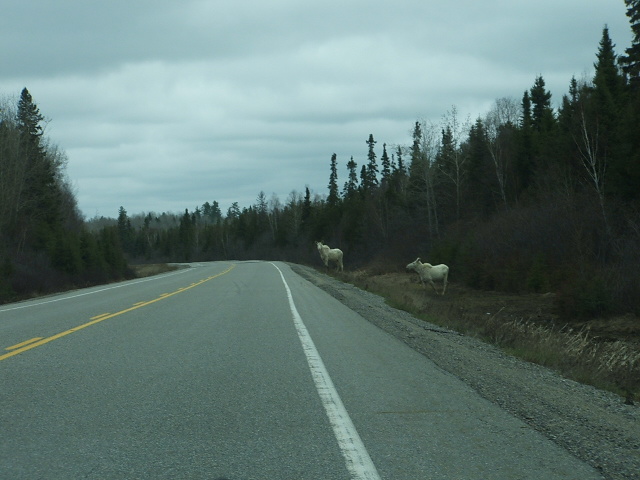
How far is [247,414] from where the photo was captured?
6.36 m

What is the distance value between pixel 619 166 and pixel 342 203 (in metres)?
79.9

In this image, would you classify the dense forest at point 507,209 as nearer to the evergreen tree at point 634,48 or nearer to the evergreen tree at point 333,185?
the evergreen tree at point 634,48

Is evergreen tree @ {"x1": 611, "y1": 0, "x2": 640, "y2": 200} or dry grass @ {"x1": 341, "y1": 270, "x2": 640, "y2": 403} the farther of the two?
evergreen tree @ {"x1": 611, "y1": 0, "x2": 640, "y2": 200}

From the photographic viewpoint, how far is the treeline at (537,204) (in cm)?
2577

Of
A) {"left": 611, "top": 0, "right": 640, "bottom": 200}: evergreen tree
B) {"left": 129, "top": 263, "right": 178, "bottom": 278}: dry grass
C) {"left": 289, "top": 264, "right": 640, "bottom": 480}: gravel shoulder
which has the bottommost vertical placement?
{"left": 289, "top": 264, "right": 640, "bottom": 480}: gravel shoulder

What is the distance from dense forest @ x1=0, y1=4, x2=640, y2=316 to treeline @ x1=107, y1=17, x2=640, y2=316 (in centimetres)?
9

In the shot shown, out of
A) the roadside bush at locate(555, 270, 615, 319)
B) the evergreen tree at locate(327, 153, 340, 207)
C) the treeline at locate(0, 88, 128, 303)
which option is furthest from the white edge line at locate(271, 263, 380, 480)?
the evergreen tree at locate(327, 153, 340, 207)

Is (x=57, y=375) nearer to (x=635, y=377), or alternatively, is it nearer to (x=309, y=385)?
(x=309, y=385)

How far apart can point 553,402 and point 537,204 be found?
1271 inches

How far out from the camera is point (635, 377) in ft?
35.2

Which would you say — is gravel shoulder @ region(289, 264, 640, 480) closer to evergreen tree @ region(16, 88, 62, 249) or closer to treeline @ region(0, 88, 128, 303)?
treeline @ region(0, 88, 128, 303)

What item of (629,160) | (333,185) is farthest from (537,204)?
(333,185)

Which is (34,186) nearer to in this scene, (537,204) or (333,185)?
(537,204)

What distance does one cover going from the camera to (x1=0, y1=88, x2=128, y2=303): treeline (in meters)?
32.8
